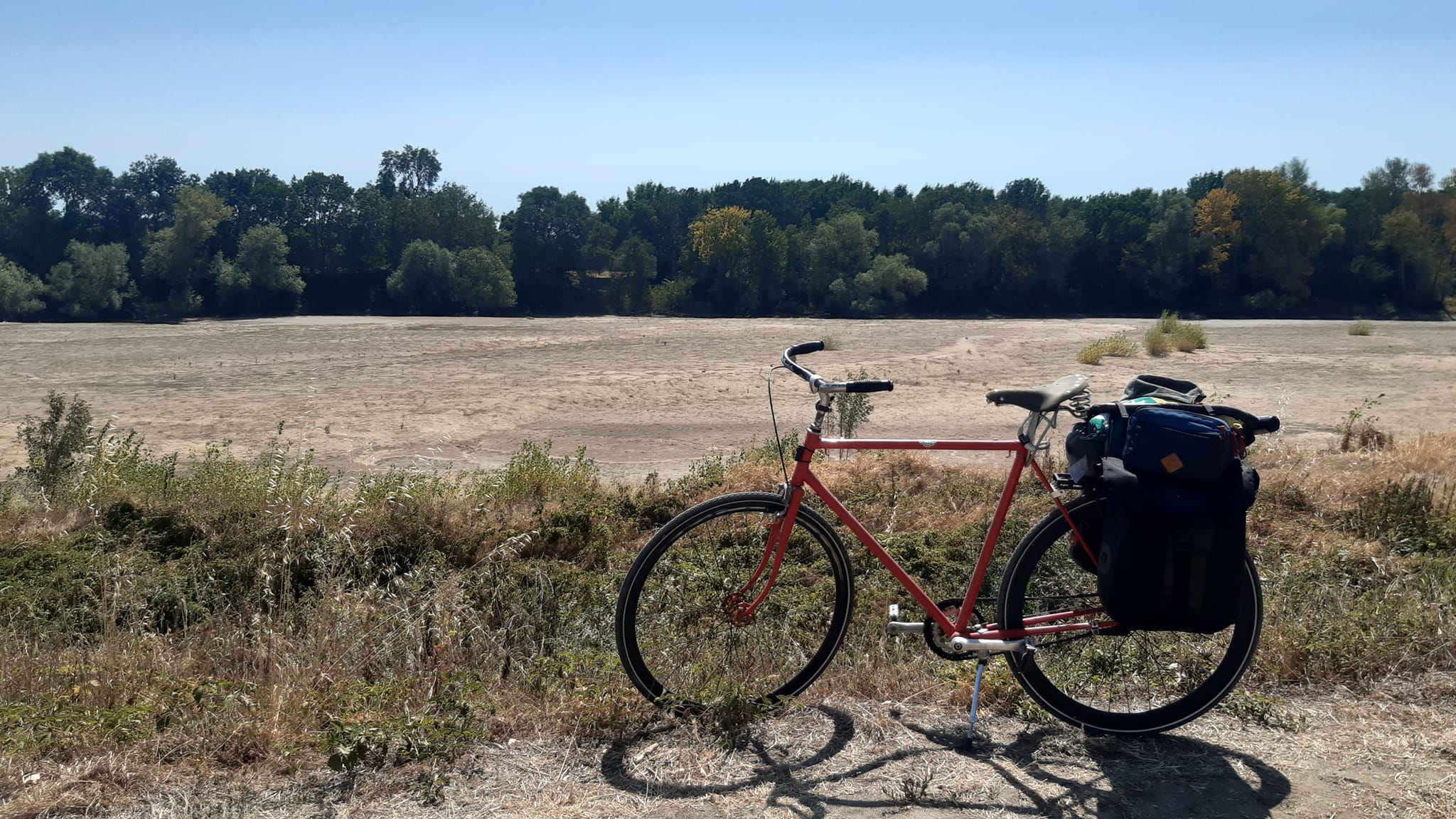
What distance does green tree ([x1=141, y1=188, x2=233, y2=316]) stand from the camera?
63.2m

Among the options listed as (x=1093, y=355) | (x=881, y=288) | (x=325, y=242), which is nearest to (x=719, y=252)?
(x=881, y=288)

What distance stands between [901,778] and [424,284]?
6737cm

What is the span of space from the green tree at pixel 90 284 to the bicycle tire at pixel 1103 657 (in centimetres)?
6688

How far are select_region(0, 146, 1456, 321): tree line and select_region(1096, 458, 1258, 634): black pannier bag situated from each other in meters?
64.0

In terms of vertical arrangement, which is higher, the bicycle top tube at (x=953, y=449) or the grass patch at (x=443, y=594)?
the bicycle top tube at (x=953, y=449)

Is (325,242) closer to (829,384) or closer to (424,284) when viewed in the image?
(424,284)

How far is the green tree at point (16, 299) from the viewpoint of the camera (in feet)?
186

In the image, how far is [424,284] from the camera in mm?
66812

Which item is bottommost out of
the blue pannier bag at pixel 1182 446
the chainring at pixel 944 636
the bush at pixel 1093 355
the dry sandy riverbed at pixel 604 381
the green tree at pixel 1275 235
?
the dry sandy riverbed at pixel 604 381

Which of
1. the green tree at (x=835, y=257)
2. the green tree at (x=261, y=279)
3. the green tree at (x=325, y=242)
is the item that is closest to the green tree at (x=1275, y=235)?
the green tree at (x=835, y=257)

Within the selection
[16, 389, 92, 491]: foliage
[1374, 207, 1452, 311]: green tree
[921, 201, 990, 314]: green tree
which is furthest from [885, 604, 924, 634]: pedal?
[1374, 207, 1452, 311]: green tree

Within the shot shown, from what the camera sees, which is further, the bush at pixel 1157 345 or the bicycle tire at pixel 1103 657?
the bush at pixel 1157 345

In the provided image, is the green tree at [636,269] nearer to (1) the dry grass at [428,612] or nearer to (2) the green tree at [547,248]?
(2) the green tree at [547,248]

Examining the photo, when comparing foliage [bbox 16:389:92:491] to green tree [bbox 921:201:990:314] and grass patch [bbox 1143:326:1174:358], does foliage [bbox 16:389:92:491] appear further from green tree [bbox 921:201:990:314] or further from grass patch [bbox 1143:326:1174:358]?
green tree [bbox 921:201:990:314]
